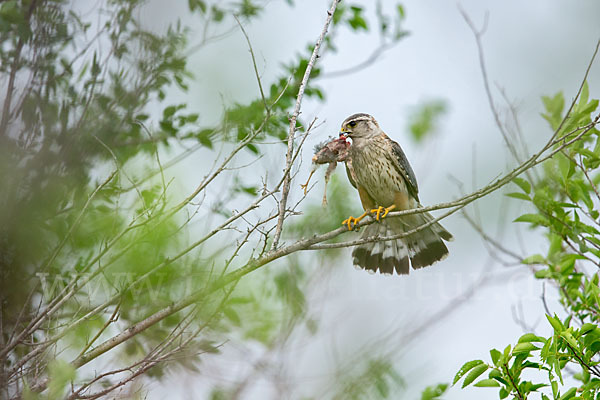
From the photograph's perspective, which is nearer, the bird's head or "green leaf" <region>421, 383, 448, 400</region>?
"green leaf" <region>421, 383, 448, 400</region>

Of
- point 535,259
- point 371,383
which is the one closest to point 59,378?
point 371,383

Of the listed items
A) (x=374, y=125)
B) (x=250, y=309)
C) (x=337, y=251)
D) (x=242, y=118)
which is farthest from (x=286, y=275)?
(x=374, y=125)

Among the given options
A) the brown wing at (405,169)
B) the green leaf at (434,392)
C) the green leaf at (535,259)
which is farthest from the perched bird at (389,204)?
the green leaf at (434,392)

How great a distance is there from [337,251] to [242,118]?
146 cm

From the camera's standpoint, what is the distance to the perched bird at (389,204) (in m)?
5.18

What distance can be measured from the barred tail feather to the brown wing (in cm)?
25

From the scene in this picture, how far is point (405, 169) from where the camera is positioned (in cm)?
522

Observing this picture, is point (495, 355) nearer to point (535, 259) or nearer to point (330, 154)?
point (535, 259)

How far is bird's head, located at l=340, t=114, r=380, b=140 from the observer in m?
5.40

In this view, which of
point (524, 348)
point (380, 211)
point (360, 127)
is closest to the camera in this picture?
point (524, 348)

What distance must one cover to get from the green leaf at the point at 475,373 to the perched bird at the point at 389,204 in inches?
85.2

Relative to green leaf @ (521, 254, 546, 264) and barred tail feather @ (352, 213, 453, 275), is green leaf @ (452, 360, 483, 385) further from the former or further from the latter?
barred tail feather @ (352, 213, 453, 275)

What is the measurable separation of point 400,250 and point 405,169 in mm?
665

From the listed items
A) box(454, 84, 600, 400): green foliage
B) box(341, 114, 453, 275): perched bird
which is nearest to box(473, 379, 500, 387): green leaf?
box(454, 84, 600, 400): green foliage
